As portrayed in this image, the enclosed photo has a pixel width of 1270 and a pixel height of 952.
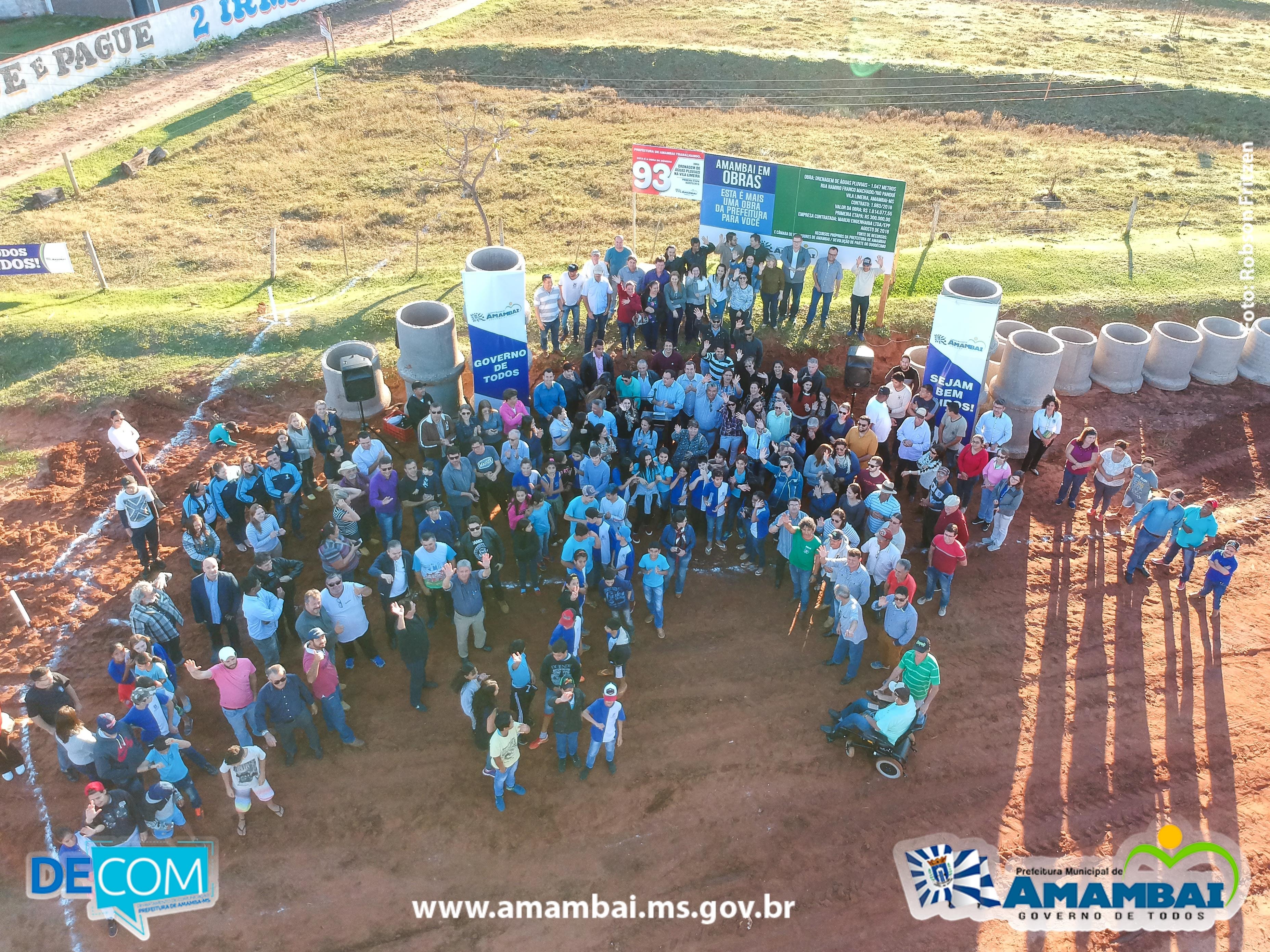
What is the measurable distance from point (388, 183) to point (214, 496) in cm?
1732

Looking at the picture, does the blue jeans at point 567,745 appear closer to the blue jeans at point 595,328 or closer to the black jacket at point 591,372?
the black jacket at point 591,372

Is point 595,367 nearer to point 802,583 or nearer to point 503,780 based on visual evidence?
point 802,583

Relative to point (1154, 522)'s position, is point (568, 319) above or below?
above

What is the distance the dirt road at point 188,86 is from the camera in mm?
28016

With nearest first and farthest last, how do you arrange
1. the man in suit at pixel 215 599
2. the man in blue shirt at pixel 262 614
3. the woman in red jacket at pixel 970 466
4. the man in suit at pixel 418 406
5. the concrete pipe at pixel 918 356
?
1. the man in blue shirt at pixel 262 614
2. the man in suit at pixel 215 599
3. the woman in red jacket at pixel 970 466
4. the man in suit at pixel 418 406
5. the concrete pipe at pixel 918 356

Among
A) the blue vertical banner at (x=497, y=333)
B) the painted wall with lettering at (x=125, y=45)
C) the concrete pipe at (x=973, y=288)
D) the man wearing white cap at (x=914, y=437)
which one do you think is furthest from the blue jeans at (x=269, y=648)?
the painted wall with lettering at (x=125, y=45)

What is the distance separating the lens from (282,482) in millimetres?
12516

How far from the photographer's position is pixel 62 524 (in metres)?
14.1

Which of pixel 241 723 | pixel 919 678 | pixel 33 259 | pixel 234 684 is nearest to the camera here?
pixel 234 684

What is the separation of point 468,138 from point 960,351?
19.2m

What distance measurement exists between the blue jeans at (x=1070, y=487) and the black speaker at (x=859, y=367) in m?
3.63

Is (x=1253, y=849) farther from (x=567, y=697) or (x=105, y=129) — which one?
(x=105, y=129)

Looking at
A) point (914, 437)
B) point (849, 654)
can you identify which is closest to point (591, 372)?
point (914, 437)

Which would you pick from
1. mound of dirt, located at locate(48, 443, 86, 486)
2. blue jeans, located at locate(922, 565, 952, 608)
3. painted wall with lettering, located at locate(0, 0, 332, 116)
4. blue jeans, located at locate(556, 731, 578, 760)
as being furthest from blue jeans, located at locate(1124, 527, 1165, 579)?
painted wall with lettering, located at locate(0, 0, 332, 116)
